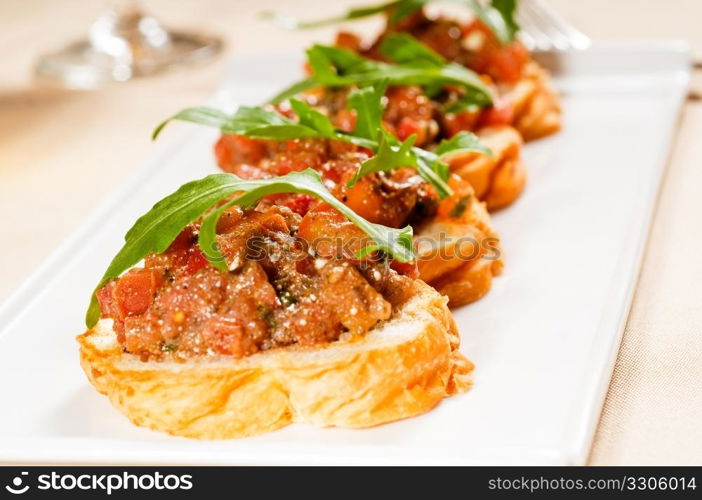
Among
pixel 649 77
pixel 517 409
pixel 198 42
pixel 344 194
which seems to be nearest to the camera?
pixel 517 409

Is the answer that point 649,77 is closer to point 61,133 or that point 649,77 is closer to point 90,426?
point 61,133

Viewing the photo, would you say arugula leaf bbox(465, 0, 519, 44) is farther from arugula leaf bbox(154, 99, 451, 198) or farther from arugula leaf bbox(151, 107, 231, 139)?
arugula leaf bbox(151, 107, 231, 139)

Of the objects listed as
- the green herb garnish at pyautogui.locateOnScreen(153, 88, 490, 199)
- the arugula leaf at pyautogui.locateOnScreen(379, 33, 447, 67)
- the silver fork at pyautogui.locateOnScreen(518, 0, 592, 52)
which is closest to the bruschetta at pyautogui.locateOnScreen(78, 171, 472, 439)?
the green herb garnish at pyautogui.locateOnScreen(153, 88, 490, 199)

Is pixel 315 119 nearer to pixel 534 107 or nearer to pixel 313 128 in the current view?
pixel 313 128

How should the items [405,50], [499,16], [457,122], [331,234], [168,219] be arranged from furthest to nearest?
1. [499,16]
2. [405,50]
3. [457,122]
4. [331,234]
5. [168,219]

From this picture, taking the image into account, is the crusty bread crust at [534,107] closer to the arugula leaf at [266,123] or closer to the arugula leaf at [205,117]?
the arugula leaf at [266,123]

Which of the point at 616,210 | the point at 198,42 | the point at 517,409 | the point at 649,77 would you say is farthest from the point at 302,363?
the point at 198,42

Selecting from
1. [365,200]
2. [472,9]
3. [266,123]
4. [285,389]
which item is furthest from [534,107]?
[285,389]
